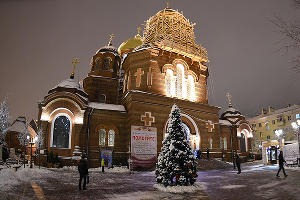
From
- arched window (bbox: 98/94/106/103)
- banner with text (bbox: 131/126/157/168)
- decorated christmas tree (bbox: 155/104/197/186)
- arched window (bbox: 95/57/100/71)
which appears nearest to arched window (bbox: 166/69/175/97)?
banner with text (bbox: 131/126/157/168)

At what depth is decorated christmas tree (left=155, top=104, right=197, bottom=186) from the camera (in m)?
9.78

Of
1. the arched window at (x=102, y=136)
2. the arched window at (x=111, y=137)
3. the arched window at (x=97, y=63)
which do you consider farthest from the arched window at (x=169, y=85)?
the arched window at (x=97, y=63)

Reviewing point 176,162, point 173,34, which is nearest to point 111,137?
point 176,162

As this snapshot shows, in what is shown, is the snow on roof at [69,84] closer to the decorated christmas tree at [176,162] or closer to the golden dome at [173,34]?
the golden dome at [173,34]

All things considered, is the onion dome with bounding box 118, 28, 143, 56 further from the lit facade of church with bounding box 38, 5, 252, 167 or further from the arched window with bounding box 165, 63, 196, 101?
the arched window with bounding box 165, 63, 196, 101

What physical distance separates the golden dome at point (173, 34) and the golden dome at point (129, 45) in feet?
14.9

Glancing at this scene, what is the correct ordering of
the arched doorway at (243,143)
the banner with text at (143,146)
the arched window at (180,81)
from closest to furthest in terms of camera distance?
the banner with text at (143,146), the arched window at (180,81), the arched doorway at (243,143)

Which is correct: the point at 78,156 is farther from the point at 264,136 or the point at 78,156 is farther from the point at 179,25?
the point at 264,136

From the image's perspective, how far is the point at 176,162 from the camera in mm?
9992

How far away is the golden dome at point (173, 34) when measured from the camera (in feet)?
82.0

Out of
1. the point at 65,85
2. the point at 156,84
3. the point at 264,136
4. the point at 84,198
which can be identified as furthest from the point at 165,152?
the point at 264,136

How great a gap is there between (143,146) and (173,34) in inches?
540

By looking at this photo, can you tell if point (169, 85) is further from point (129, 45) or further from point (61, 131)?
point (129, 45)

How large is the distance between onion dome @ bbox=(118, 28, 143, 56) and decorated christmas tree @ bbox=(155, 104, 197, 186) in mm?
24521
